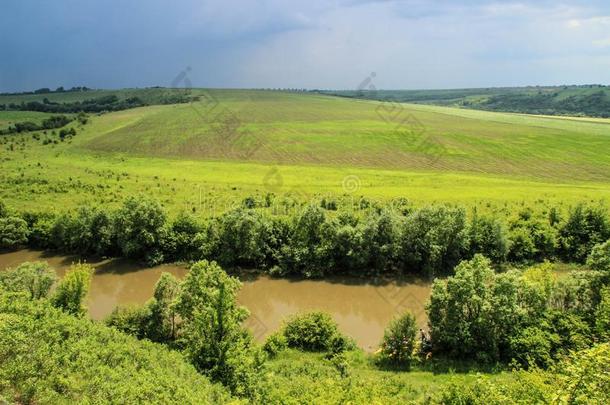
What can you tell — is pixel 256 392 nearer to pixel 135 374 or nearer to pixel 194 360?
pixel 194 360

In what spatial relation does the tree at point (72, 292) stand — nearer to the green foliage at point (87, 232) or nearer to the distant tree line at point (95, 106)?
the green foliage at point (87, 232)

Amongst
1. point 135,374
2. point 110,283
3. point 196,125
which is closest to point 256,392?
point 135,374

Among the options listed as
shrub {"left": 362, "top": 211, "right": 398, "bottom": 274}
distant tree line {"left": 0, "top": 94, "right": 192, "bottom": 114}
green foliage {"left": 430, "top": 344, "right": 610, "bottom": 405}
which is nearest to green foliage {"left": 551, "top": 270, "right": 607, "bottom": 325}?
green foliage {"left": 430, "top": 344, "right": 610, "bottom": 405}

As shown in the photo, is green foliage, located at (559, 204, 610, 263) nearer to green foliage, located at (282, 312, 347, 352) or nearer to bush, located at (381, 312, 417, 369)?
bush, located at (381, 312, 417, 369)

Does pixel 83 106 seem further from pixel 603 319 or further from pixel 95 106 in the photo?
pixel 603 319

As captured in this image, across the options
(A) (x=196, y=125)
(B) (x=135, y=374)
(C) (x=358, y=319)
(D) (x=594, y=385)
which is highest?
(A) (x=196, y=125)

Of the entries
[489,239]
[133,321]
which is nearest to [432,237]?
[489,239]
